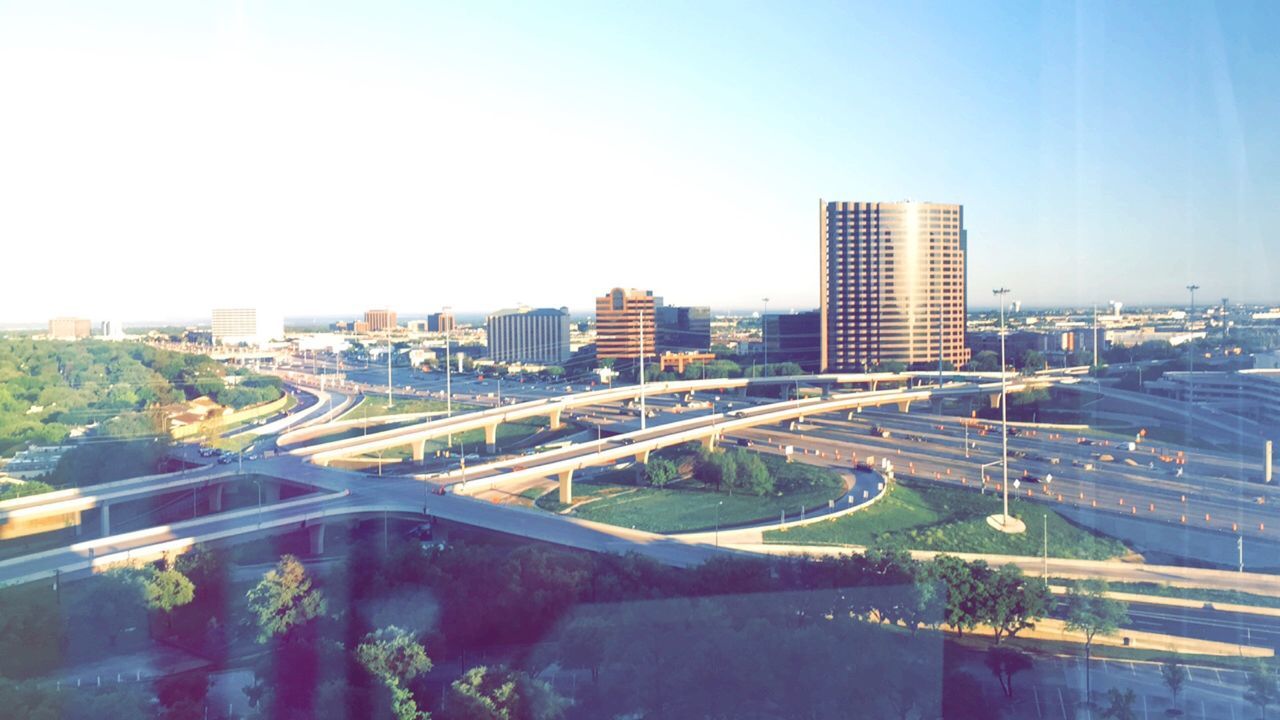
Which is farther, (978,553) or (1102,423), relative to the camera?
(1102,423)

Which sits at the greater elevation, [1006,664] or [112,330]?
[112,330]

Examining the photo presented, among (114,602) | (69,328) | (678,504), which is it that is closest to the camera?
(114,602)

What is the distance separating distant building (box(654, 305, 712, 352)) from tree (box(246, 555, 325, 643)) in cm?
2477

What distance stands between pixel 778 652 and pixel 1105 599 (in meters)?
2.81

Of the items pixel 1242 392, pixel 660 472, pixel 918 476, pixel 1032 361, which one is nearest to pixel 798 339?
pixel 1032 361

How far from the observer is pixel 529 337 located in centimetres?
3538

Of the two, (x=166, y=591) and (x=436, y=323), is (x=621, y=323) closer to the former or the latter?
(x=166, y=591)

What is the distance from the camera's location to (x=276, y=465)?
12031mm

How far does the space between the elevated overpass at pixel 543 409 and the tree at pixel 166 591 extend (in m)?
6.34

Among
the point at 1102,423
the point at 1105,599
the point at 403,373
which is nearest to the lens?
the point at 1105,599

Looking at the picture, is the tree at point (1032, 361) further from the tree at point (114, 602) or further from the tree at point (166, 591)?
the tree at point (114, 602)

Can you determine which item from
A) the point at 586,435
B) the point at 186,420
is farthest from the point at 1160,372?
the point at 186,420

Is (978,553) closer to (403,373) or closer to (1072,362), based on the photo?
(1072,362)

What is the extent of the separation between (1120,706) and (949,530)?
177 inches
